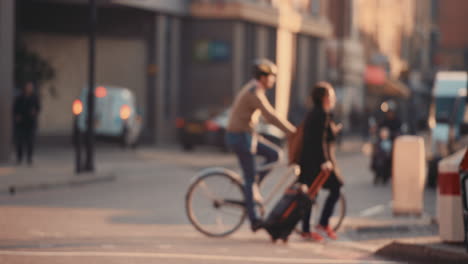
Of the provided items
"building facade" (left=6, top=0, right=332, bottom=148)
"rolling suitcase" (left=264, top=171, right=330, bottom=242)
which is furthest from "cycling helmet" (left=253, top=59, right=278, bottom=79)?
"building facade" (left=6, top=0, right=332, bottom=148)

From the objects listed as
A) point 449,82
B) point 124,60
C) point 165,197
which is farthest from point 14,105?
point 124,60

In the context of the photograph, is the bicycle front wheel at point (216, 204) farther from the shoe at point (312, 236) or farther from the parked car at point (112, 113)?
the parked car at point (112, 113)

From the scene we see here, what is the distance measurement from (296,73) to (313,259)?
40.5m

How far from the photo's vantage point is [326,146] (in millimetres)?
10672

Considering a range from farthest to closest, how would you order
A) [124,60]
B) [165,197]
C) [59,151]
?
[124,60] < [59,151] < [165,197]

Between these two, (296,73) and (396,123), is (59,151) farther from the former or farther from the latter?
(296,73)

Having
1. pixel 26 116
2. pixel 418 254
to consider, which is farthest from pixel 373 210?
pixel 26 116

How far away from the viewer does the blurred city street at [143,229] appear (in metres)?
8.97

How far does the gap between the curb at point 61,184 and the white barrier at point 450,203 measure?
752 centimetres

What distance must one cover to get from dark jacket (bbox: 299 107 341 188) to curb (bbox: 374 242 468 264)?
1.23 metres

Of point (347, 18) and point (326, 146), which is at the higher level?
point (347, 18)

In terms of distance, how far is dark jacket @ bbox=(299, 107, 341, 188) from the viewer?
10.6 meters

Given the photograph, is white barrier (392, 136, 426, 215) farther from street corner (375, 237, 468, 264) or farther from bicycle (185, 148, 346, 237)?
street corner (375, 237, 468, 264)

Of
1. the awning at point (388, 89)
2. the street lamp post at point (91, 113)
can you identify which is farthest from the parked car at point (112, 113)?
the awning at point (388, 89)
